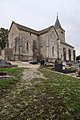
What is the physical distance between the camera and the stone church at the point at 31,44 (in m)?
46.1

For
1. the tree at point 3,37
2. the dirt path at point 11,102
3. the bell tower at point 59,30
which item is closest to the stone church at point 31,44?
the tree at point 3,37

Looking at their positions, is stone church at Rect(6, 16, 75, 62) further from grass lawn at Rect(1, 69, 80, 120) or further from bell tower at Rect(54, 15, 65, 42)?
grass lawn at Rect(1, 69, 80, 120)

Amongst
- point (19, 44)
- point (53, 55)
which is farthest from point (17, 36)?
point (53, 55)

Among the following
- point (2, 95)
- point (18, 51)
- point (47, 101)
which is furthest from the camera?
point (18, 51)

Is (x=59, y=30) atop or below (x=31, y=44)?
atop

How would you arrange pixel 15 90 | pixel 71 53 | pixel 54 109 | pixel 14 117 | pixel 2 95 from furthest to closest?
pixel 71 53, pixel 15 90, pixel 2 95, pixel 54 109, pixel 14 117

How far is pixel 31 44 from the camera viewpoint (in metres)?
50.3

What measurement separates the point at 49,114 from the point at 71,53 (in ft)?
206

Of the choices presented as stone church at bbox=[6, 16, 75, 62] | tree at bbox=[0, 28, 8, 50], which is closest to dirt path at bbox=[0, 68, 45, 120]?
stone church at bbox=[6, 16, 75, 62]

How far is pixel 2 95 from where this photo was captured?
7898mm

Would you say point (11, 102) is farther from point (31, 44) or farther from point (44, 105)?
point (31, 44)

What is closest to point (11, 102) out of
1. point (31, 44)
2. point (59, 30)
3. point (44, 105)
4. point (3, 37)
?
point (44, 105)

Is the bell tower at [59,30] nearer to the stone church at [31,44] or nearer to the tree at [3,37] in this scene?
the stone church at [31,44]

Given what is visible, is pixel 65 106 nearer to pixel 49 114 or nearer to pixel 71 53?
pixel 49 114
